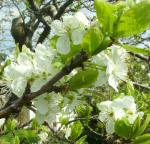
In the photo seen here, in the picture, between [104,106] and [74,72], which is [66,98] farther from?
[104,106]

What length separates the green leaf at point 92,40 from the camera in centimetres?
111

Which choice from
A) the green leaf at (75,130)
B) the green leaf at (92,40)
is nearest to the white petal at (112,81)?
the green leaf at (92,40)

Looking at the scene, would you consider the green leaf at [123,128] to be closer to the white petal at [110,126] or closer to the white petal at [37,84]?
the white petal at [110,126]

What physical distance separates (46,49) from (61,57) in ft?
0.32

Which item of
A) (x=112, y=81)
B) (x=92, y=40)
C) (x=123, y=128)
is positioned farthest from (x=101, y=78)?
(x=123, y=128)

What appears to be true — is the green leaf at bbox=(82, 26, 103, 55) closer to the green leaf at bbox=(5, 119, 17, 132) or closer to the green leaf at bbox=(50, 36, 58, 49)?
the green leaf at bbox=(50, 36, 58, 49)

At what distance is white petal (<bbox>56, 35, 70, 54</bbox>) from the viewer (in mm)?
1157

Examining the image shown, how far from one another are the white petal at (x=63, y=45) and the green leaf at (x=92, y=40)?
0.18 ft

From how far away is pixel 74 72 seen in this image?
125cm

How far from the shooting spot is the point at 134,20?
1113mm

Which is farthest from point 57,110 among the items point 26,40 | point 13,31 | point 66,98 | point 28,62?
point 13,31

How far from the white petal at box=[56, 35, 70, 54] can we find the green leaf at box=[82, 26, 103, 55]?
0.05 m

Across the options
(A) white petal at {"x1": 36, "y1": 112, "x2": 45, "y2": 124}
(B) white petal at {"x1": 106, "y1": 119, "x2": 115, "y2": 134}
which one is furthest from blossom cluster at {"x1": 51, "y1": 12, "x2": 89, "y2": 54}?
(B) white petal at {"x1": 106, "y1": 119, "x2": 115, "y2": 134}

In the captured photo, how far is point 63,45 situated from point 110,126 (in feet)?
1.32
